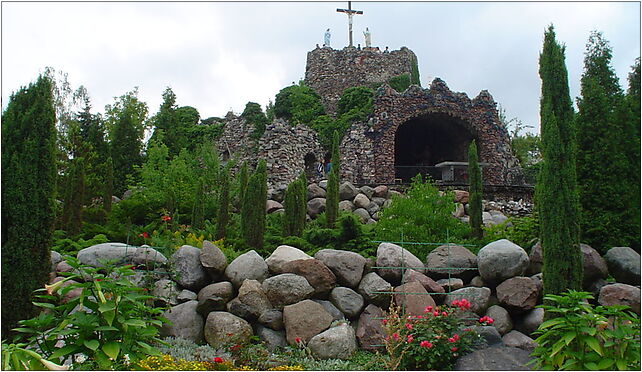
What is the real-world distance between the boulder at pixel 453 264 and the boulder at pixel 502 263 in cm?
30

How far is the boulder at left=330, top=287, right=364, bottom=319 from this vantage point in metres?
7.47

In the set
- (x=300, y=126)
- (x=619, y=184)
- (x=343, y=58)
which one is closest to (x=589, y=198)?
(x=619, y=184)

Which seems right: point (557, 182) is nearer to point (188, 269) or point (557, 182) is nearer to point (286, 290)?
point (286, 290)

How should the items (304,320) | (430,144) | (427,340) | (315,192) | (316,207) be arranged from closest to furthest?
(427,340) → (304,320) → (316,207) → (315,192) → (430,144)

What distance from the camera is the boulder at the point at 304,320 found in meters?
6.98

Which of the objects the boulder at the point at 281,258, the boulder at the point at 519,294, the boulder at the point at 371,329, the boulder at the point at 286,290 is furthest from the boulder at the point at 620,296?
the boulder at the point at 281,258

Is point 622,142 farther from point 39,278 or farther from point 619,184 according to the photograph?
point 39,278

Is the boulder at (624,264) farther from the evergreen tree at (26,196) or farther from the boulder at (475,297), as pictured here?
the evergreen tree at (26,196)

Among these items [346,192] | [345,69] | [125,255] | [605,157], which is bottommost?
[125,255]

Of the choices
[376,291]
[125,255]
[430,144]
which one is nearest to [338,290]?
[376,291]

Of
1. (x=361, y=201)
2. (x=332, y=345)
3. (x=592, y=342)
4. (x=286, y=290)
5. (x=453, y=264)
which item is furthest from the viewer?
(x=361, y=201)

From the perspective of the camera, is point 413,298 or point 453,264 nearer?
point 413,298

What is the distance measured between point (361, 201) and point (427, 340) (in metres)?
8.18

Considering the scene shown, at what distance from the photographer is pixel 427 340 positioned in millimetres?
Answer: 6289
